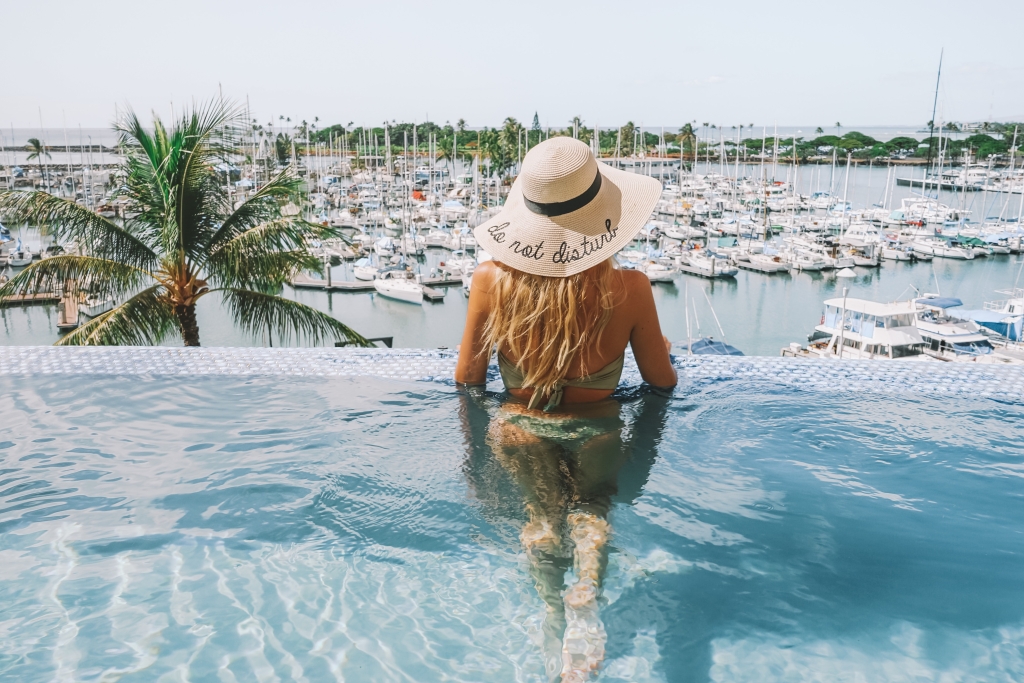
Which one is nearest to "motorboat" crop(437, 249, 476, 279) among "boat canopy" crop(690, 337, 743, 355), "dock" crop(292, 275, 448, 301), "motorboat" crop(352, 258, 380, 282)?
"dock" crop(292, 275, 448, 301)

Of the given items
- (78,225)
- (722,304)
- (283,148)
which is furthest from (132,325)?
(283,148)

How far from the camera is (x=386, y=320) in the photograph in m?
33.0

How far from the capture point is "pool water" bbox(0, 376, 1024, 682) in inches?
75.7

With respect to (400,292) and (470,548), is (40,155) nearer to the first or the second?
(400,292)

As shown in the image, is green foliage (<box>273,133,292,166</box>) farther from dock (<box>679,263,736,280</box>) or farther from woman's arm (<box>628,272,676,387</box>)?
woman's arm (<box>628,272,676,387</box>)

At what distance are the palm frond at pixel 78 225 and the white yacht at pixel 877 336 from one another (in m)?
21.4

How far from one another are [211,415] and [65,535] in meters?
1.05

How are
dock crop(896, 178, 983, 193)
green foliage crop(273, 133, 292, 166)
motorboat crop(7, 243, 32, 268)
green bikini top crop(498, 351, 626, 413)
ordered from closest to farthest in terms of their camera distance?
1. green bikini top crop(498, 351, 626, 413)
2. motorboat crop(7, 243, 32, 268)
3. dock crop(896, 178, 983, 193)
4. green foliage crop(273, 133, 292, 166)

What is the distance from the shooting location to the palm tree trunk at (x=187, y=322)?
7.54m

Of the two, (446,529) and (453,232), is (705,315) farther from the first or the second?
(446,529)

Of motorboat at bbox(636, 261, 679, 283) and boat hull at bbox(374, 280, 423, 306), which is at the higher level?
motorboat at bbox(636, 261, 679, 283)

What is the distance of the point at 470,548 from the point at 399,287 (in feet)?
110

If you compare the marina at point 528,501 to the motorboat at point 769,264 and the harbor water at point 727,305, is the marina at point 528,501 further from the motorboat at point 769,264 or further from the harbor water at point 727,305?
the motorboat at point 769,264

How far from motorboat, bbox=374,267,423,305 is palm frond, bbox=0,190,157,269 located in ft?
89.4
